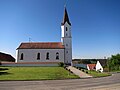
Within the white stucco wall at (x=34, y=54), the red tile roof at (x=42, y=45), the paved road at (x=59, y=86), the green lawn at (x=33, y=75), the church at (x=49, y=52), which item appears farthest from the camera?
the red tile roof at (x=42, y=45)

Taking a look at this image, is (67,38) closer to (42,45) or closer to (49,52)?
(49,52)

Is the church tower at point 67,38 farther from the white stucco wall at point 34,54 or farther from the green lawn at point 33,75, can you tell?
the green lawn at point 33,75

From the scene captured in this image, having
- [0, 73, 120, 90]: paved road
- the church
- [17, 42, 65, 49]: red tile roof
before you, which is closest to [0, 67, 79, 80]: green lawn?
[0, 73, 120, 90]: paved road

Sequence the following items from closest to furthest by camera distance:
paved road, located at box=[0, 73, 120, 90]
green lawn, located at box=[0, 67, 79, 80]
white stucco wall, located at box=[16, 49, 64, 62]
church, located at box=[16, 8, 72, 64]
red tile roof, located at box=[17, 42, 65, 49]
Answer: paved road, located at box=[0, 73, 120, 90]
green lawn, located at box=[0, 67, 79, 80]
church, located at box=[16, 8, 72, 64]
white stucco wall, located at box=[16, 49, 64, 62]
red tile roof, located at box=[17, 42, 65, 49]

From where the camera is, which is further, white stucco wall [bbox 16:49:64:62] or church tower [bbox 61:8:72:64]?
church tower [bbox 61:8:72:64]

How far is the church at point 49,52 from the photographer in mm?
55656

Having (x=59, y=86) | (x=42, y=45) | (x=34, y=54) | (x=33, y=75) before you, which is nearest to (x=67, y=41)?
(x=42, y=45)

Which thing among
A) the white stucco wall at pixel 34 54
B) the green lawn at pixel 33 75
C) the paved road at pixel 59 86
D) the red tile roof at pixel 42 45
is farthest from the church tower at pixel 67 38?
the paved road at pixel 59 86

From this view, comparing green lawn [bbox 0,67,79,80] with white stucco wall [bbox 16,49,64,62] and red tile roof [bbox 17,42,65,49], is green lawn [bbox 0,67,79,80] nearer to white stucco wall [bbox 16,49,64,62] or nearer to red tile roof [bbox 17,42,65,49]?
white stucco wall [bbox 16,49,64,62]

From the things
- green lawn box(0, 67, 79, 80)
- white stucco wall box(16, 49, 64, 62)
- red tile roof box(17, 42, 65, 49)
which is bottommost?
green lawn box(0, 67, 79, 80)

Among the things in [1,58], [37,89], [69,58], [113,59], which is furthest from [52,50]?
[37,89]

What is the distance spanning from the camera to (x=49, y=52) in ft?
184

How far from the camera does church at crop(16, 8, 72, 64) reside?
55.7 m

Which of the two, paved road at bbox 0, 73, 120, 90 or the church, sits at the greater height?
the church
